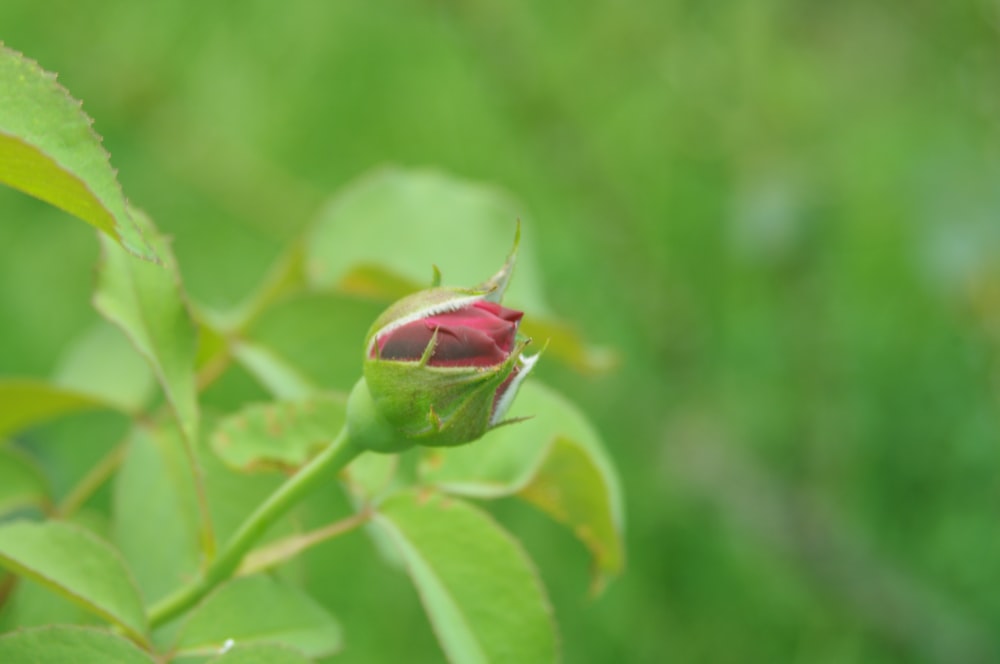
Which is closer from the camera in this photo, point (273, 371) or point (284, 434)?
point (284, 434)

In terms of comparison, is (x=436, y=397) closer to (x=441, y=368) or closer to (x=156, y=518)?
(x=441, y=368)

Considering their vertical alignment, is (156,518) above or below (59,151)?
below

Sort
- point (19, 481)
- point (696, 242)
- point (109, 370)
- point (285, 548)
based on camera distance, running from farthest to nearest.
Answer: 1. point (696, 242)
2. point (109, 370)
3. point (19, 481)
4. point (285, 548)

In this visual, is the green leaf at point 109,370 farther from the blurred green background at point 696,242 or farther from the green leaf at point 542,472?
the blurred green background at point 696,242

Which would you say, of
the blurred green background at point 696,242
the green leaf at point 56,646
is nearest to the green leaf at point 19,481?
the green leaf at point 56,646

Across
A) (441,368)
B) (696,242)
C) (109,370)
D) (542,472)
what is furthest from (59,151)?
(696,242)

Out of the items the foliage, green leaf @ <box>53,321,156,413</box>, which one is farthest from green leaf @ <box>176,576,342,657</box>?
green leaf @ <box>53,321,156,413</box>
